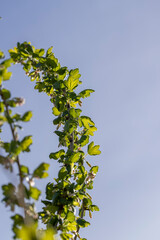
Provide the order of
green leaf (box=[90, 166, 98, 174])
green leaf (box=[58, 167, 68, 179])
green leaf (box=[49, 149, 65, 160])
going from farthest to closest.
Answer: green leaf (box=[49, 149, 65, 160])
green leaf (box=[90, 166, 98, 174])
green leaf (box=[58, 167, 68, 179])

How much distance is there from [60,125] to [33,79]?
692 millimetres

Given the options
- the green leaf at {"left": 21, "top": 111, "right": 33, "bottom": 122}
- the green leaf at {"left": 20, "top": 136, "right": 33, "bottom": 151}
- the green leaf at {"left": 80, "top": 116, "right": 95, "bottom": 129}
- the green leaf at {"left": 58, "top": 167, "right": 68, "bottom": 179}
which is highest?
the green leaf at {"left": 80, "top": 116, "right": 95, "bottom": 129}

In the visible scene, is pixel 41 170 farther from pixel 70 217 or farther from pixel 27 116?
pixel 70 217

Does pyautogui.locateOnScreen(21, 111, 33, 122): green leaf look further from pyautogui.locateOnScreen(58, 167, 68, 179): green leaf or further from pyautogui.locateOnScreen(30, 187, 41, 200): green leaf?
pyautogui.locateOnScreen(58, 167, 68, 179): green leaf

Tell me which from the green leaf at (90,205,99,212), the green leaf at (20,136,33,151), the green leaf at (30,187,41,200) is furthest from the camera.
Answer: the green leaf at (90,205,99,212)

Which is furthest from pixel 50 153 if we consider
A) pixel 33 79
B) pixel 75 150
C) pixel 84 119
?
pixel 33 79

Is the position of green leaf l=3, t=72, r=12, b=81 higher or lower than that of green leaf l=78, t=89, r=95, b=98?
lower

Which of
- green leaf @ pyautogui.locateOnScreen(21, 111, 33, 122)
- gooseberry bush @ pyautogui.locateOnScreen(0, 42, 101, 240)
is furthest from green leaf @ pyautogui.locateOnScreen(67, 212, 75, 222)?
green leaf @ pyautogui.locateOnScreen(21, 111, 33, 122)

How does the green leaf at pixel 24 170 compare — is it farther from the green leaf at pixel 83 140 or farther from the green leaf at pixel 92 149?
the green leaf at pixel 92 149

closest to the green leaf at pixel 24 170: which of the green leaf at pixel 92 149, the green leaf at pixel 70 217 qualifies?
the green leaf at pixel 70 217

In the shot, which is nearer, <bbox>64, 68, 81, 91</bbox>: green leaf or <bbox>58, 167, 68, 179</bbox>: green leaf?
<bbox>58, 167, 68, 179</bbox>: green leaf

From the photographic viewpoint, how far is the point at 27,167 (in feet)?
5.01

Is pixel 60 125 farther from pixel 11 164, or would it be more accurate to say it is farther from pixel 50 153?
pixel 11 164

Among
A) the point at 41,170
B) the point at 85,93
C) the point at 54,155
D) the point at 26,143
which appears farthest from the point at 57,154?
the point at 41,170
